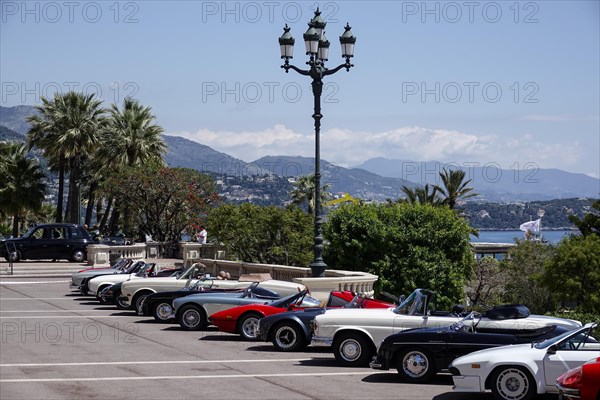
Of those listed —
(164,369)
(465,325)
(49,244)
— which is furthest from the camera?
(49,244)

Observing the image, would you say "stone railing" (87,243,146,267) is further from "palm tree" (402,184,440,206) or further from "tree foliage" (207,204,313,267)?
"palm tree" (402,184,440,206)

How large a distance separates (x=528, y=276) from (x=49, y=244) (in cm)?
3114

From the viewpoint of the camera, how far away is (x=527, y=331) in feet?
43.5

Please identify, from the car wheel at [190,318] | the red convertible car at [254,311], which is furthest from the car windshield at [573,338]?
the car wheel at [190,318]

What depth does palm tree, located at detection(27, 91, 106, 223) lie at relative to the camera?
184 feet

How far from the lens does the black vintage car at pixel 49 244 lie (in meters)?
42.2

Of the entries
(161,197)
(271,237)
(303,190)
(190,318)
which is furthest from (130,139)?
(190,318)

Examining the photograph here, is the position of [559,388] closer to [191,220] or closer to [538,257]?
[191,220]

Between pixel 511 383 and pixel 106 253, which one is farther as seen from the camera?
pixel 106 253

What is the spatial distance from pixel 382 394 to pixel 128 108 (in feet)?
163

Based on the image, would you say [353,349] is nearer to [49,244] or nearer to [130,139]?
[49,244]

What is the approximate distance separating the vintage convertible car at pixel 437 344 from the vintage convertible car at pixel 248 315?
4.68 meters

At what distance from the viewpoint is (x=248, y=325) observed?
1814 centimetres

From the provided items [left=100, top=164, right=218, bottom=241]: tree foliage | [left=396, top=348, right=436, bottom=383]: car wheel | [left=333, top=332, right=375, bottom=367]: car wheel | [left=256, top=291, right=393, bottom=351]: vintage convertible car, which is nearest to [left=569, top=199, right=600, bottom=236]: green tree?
[left=100, top=164, right=218, bottom=241]: tree foliage
